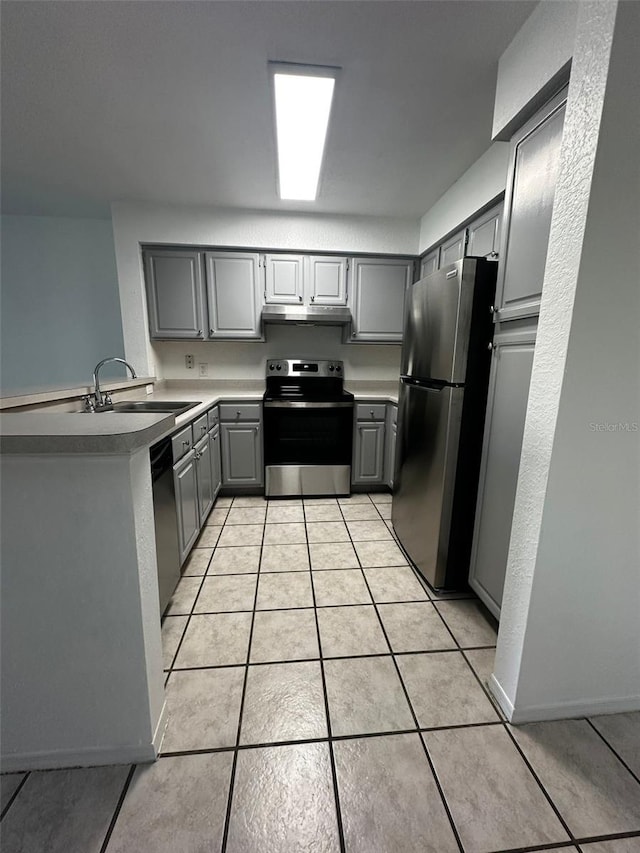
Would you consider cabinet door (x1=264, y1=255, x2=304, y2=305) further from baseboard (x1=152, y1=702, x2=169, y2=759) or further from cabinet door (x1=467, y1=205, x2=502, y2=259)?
baseboard (x1=152, y1=702, x2=169, y2=759)

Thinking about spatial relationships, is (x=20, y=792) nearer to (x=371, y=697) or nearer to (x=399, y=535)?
(x=371, y=697)

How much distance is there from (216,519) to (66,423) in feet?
6.21

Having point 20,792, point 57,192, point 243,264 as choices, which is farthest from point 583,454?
point 57,192

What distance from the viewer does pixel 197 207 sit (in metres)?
2.76

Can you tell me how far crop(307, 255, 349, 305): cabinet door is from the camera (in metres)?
3.00

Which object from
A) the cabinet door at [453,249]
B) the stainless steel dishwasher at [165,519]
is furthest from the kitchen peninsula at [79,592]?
the cabinet door at [453,249]

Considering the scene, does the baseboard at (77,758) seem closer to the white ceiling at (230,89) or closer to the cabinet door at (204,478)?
the cabinet door at (204,478)

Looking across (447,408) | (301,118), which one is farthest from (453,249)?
(447,408)

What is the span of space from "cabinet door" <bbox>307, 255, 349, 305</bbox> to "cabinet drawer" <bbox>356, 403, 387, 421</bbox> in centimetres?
99

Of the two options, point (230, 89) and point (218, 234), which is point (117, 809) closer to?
point (230, 89)

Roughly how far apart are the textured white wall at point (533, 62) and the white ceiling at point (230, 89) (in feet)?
0.22

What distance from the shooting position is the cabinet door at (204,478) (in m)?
2.19

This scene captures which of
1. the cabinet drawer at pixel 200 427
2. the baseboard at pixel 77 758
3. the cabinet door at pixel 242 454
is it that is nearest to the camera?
the baseboard at pixel 77 758

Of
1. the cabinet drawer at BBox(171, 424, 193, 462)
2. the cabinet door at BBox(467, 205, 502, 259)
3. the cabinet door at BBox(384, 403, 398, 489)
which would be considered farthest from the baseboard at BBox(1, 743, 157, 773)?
the cabinet door at BBox(467, 205, 502, 259)
